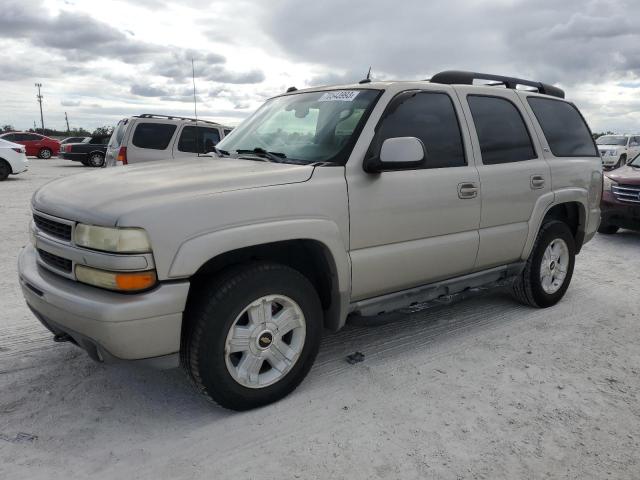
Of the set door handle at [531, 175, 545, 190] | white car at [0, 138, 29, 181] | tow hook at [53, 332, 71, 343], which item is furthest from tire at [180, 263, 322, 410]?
white car at [0, 138, 29, 181]

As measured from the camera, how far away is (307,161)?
10.9ft

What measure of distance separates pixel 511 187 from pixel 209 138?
26.0 ft

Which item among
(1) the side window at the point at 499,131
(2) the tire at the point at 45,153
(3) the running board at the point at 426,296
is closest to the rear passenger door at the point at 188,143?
(1) the side window at the point at 499,131

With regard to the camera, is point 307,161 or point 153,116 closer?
point 307,161

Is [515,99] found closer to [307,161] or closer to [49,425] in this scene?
[307,161]

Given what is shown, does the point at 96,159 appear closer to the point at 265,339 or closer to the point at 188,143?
the point at 188,143

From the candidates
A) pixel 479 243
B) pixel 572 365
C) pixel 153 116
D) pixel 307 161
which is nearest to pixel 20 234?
pixel 153 116

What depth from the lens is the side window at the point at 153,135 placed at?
1002 centimetres

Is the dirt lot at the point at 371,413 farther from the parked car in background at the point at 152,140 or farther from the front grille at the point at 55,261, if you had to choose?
the parked car in background at the point at 152,140

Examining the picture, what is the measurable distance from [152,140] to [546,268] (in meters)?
7.77

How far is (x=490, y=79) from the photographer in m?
4.48

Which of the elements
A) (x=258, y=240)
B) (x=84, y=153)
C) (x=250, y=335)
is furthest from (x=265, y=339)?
(x=84, y=153)

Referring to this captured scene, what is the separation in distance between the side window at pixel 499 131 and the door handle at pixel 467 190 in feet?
0.89

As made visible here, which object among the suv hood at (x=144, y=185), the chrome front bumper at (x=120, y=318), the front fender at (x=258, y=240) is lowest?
the chrome front bumper at (x=120, y=318)
